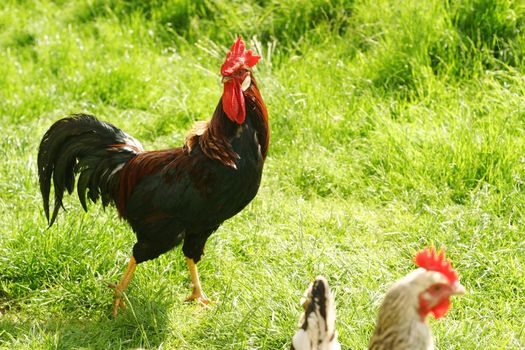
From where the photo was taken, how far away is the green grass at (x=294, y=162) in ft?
14.5

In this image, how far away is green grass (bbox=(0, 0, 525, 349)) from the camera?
441cm

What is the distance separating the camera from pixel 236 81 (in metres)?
4.11

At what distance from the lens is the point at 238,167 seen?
412 centimetres

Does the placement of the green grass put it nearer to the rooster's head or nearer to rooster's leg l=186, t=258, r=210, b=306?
rooster's leg l=186, t=258, r=210, b=306

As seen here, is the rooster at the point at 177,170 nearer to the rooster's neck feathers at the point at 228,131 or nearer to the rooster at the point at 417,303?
the rooster's neck feathers at the point at 228,131

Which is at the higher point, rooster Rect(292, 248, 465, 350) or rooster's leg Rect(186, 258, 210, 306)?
rooster Rect(292, 248, 465, 350)

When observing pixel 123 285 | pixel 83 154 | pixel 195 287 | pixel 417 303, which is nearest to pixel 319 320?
pixel 417 303

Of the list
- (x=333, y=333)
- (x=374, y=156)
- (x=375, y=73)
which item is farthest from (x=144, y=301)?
(x=375, y=73)

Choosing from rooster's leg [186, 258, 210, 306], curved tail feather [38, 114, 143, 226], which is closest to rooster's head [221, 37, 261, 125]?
curved tail feather [38, 114, 143, 226]

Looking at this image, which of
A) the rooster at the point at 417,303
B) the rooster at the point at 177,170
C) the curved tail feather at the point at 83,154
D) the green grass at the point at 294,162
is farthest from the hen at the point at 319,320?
the curved tail feather at the point at 83,154

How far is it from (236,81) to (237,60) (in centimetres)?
13

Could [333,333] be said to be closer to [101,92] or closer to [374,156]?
[374,156]

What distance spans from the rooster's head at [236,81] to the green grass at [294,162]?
1.10 m

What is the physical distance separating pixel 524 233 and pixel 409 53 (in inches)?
86.4
